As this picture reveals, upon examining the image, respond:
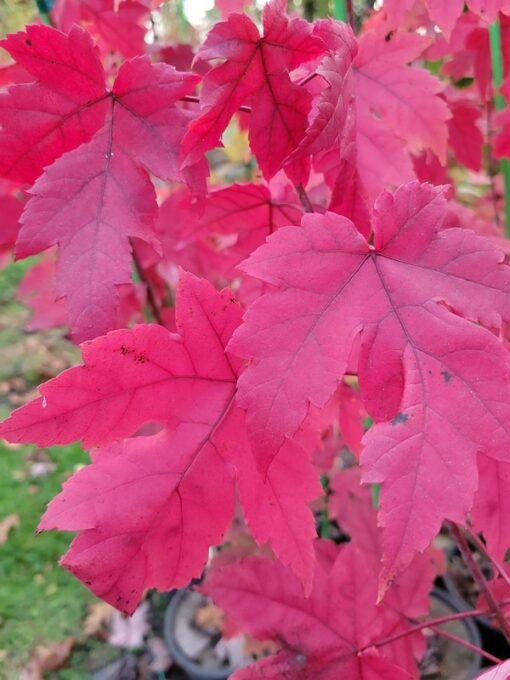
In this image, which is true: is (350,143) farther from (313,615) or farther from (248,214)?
(313,615)

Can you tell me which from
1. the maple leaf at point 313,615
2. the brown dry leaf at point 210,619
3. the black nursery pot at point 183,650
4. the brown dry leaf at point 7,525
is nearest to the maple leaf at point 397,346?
the maple leaf at point 313,615

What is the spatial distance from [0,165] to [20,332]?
3.24 metres

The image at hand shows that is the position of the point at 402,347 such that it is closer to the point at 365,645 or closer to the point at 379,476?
the point at 379,476

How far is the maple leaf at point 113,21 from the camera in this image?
0.98 m

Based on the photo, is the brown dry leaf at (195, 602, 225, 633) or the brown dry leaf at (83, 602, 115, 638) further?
the brown dry leaf at (83, 602, 115, 638)

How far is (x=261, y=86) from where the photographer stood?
59cm

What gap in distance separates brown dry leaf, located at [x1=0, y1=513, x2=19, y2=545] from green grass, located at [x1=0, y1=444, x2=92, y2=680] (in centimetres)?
2

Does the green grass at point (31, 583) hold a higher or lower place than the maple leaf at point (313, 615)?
lower

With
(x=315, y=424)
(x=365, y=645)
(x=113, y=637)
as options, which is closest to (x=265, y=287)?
(x=315, y=424)

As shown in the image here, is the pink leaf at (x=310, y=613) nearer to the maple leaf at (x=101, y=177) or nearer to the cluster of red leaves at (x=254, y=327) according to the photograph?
the cluster of red leaves at (x=254, y=327)

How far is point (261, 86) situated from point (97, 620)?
68.2 inches

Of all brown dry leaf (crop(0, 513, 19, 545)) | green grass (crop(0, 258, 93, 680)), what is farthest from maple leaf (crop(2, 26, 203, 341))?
brown dry leaf (crop(0, 513, 19, 545))

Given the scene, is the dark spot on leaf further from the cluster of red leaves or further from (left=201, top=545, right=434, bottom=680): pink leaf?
(left=201, top=545, right=434, bottom=680): pink leaf

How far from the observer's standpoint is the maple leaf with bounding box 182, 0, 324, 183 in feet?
1.78
